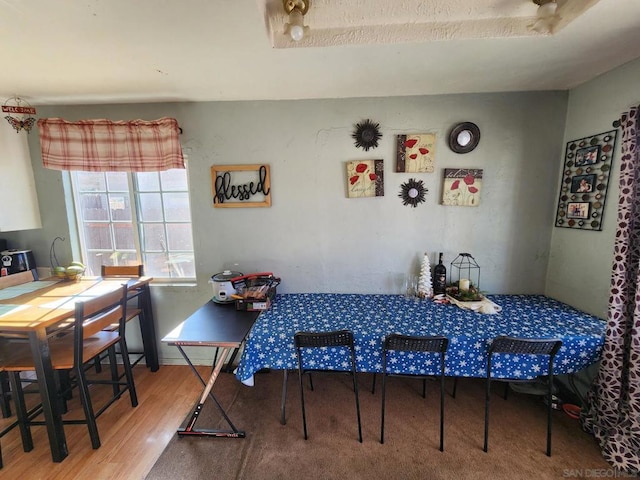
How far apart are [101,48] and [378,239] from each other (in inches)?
86.8

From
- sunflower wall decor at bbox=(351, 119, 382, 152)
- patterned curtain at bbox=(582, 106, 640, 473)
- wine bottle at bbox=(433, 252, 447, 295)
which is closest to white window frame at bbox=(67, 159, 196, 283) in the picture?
sunflower wall decor at bbox=(351, 119, 382, 152)

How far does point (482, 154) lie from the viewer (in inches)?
85.5

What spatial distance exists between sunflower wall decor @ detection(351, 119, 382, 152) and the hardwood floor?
2510 millimetres

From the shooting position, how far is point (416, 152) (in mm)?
2184

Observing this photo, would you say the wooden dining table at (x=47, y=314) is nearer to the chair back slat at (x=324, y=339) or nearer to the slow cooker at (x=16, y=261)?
the slow cooker at (x=16, y=261)

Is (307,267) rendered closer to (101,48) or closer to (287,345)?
(287,345)

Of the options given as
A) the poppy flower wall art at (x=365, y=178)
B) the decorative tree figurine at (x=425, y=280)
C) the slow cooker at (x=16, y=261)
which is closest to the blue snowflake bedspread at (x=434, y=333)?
the decorative tree figurine at (x=425, y=280)

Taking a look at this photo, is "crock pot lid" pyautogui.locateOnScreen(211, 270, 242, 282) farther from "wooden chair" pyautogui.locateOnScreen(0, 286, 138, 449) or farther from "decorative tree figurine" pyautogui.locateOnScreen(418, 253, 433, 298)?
"decorative tree figurine" pyautogui.locateOnScreen(418, 253, 433, 298)

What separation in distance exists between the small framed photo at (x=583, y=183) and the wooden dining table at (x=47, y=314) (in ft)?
11.5

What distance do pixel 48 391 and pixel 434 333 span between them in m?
2.37

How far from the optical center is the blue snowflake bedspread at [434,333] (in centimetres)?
163

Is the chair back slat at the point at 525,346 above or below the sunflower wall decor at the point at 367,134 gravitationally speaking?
below

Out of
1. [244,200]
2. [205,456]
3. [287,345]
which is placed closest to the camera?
[205,456]

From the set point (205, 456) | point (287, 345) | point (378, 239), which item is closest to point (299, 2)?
point (378, 239)
